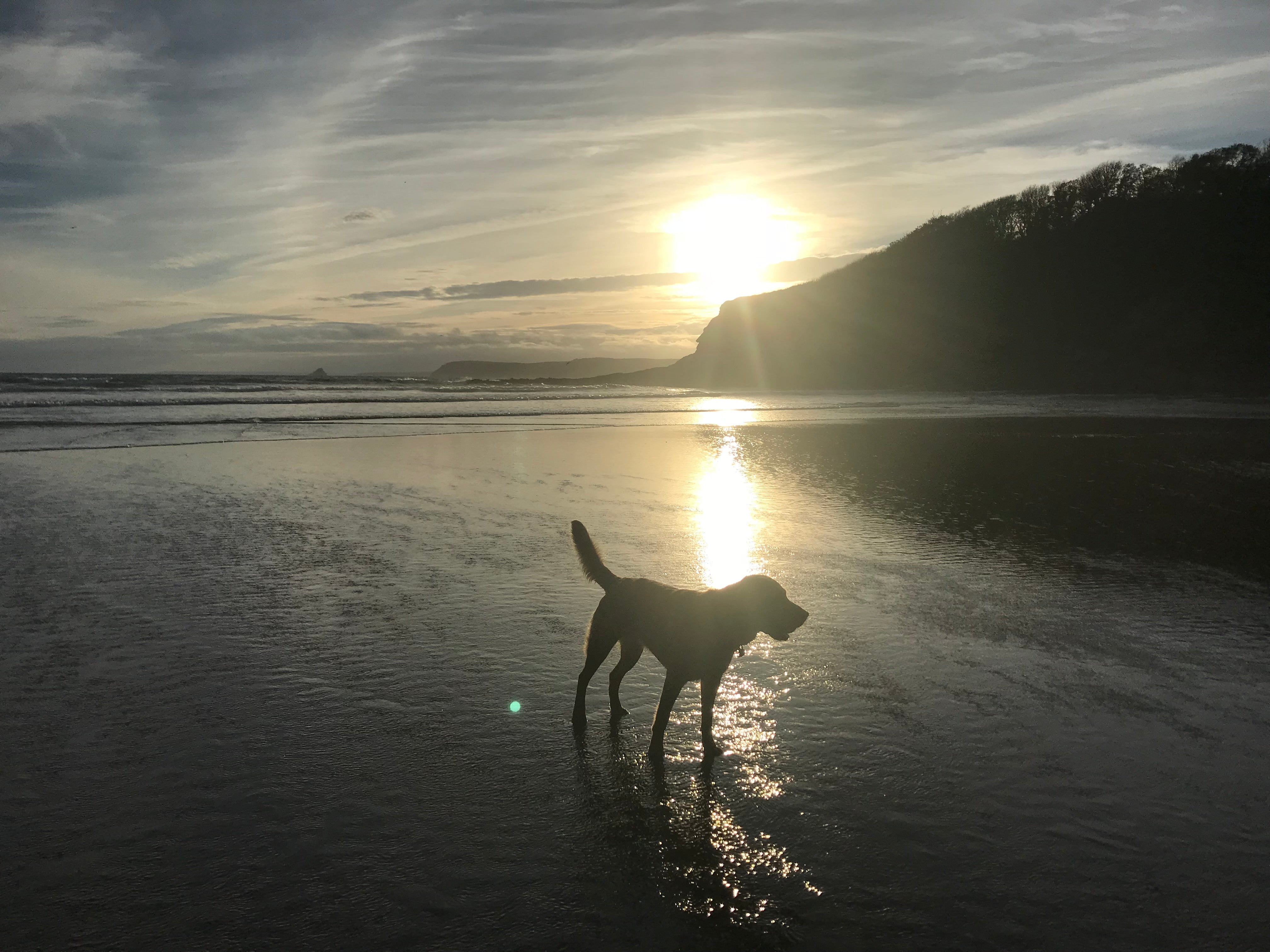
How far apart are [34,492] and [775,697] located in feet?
44.5

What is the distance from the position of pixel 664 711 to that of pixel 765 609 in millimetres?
870

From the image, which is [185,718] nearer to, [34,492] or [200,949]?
[200,949]

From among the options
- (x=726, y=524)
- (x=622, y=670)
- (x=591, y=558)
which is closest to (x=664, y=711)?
(x=622, y=670)

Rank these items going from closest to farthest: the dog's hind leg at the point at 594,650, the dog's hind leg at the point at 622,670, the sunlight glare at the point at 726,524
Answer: the dog's hind leg at the point at 594,650, the dog's hind leg at the point at 622,670, the sunlight glare at the point at 726,524

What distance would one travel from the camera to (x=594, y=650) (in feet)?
17.2

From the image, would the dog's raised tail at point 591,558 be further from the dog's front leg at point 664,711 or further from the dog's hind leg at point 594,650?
the dog's front leg at point 664,711

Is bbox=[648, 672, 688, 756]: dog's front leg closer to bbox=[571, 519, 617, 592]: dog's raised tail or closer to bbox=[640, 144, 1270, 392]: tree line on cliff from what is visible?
bbox=[571, 519, 617, 592]: dog's raised tail

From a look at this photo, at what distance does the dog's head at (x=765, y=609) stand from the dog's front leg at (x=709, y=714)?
389 millimetres

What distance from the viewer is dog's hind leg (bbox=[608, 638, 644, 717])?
527 cm

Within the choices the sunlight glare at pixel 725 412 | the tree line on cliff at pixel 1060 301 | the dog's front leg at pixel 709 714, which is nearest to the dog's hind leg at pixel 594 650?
the dog's front leg at pixel 709 714

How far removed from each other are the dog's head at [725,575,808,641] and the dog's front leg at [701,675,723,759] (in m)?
0.39

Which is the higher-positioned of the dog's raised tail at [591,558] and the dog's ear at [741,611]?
the dog's raised tail at [591,558]

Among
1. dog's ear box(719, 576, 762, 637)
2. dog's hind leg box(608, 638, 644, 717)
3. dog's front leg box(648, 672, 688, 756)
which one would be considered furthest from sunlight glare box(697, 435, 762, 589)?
dog's front leg box(648, 672, 688, 756)

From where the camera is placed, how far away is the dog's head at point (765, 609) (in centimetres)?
477
